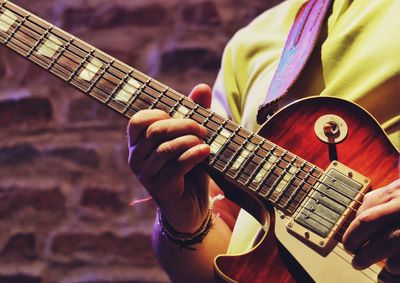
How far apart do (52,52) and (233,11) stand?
791 mm

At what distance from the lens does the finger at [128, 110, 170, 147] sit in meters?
0.97

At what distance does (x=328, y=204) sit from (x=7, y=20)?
67cm

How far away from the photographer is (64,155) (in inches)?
71.1

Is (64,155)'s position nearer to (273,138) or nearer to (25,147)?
(25,147)

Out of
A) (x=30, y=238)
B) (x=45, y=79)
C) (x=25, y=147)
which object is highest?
(x=45, y=79)

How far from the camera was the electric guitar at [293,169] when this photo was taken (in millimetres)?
884

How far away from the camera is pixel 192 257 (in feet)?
3.58

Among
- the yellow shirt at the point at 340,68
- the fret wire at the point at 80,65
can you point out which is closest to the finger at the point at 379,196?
the yellow shirt at the point at 340,68

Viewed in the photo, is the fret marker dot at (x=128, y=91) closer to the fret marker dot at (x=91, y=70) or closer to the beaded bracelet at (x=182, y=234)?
the fret marker dot at (x=91, y=70)

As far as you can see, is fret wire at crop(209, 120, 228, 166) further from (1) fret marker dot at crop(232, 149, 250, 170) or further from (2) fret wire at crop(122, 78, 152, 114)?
(2) fret wire at crop(122, 78, 152, 114)

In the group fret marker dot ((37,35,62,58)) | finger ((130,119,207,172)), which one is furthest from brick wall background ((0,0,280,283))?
finger ((130,119,207,172))

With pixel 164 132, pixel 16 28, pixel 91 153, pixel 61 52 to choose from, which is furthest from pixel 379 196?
pixel 91 153

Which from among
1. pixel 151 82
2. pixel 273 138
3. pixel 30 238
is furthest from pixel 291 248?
pixel 30 238

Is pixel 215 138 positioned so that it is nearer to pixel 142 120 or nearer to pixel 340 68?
pixel 142 120
